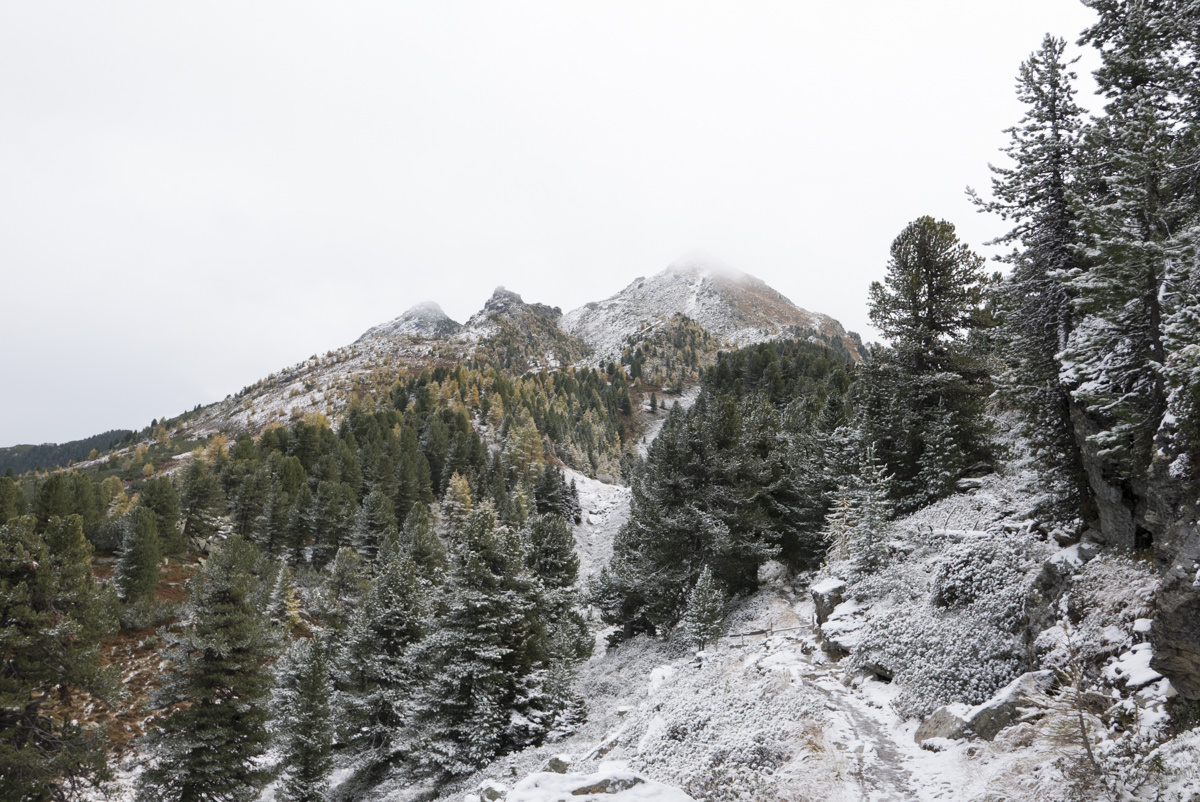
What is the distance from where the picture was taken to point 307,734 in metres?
22.6

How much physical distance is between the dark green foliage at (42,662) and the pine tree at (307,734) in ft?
19.5

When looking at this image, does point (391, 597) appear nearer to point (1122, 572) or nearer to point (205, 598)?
point (205, 598)

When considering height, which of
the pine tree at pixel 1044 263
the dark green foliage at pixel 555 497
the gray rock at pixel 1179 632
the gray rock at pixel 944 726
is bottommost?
the dark green foliage at pixel 555 497

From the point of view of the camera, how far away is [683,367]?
7515 inches

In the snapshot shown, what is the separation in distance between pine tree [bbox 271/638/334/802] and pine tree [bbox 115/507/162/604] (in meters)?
25.1

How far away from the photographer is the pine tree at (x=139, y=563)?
40.2 meters

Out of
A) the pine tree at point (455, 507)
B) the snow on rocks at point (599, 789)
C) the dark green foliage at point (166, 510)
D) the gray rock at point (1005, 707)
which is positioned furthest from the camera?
the pine tree at point (455, 507)

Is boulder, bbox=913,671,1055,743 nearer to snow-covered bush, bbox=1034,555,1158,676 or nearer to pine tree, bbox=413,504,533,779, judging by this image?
snow-covered bush, bbox=1034,555,1158,676

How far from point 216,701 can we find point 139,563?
1126 inches

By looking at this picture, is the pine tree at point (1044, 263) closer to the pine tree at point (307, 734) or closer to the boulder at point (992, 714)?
the boulder at point (992, 714)

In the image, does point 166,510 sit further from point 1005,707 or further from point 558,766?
point 1005,707

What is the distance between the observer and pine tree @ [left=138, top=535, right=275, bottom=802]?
1897 cm

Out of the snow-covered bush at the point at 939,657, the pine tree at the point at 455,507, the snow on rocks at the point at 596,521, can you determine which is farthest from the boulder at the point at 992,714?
the pine tree at the point at 455,507

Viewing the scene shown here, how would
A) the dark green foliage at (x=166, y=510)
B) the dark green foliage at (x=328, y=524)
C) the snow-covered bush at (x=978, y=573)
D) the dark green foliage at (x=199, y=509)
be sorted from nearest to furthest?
1. the snow-covered bush at (x=978, y=573)
2. the dark green foliage at (x=166, y=510)
3. the dark green foliage at (x=199, y=509)
4. the dark green foliage at (x=328, y=524)
